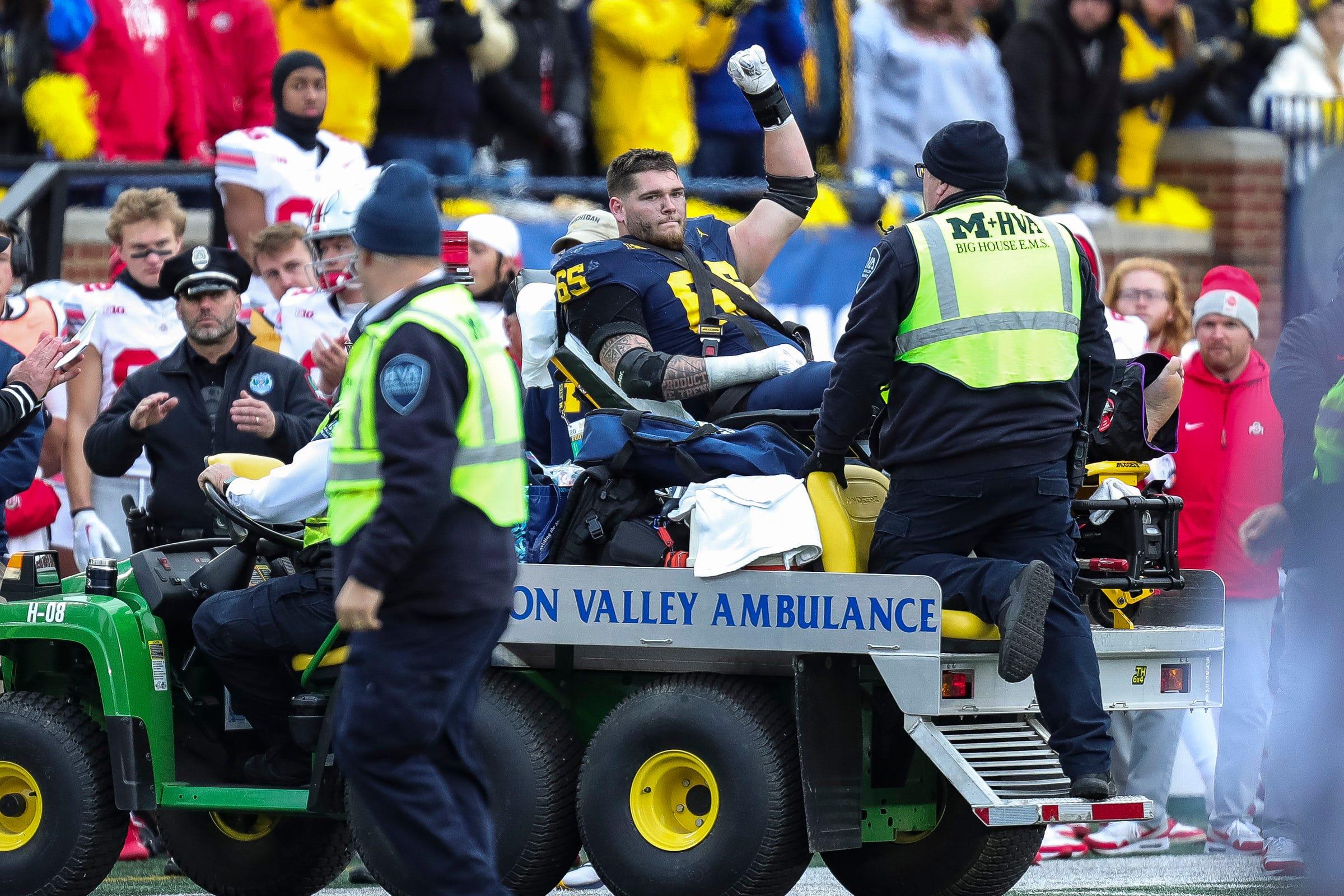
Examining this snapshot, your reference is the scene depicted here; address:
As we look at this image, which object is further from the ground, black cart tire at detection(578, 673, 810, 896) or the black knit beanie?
the black knit beanie

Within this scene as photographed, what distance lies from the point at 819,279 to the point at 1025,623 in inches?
296

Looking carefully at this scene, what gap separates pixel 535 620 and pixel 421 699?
1506mm

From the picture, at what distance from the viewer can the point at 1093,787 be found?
640 cm

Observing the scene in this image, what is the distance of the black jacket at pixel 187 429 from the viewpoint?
858cm

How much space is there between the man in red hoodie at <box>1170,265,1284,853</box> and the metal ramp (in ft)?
9.62

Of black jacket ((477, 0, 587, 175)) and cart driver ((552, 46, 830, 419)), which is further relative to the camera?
black jacket ((477, 0, 587, 175))

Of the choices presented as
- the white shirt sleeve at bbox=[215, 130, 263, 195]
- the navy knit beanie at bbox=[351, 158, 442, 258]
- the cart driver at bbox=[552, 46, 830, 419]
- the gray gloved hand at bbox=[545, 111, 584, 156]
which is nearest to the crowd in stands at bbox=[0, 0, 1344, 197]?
the gray gloved hand at bbox=[545, 111, 584, 156]

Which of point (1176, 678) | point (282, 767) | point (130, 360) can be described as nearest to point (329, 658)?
point (282, 767)

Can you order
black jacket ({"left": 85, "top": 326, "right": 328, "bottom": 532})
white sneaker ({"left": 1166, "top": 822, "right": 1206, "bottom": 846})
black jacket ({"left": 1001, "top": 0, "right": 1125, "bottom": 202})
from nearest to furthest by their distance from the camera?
1. black jacket ({"left": 85, "top": 326, "right": 328, "bottom": 532})
2. white sneaker ({"left": 1166, "top": 822, "right": 1206, "bottom": 846})
3. black jacket ({"left": 1001, "top": 0, "right": 1125, "bottom": 202})

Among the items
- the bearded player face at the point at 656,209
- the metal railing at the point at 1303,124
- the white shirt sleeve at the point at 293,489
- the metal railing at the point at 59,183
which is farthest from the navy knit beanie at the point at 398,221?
the metal railing at the point at 1303,124

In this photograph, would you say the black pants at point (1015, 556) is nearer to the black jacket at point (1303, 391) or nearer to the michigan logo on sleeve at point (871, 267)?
the michigan logo on sleeve at point (871, 267)

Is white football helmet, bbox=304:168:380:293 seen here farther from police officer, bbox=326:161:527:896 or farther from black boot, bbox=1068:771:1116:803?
black boot, bbox=1068:771:1116:803

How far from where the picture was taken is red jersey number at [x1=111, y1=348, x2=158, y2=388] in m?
9.87

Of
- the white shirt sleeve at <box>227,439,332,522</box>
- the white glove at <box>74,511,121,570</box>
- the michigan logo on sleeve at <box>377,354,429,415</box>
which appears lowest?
the white glove at <box>74,511,121,570</box>
